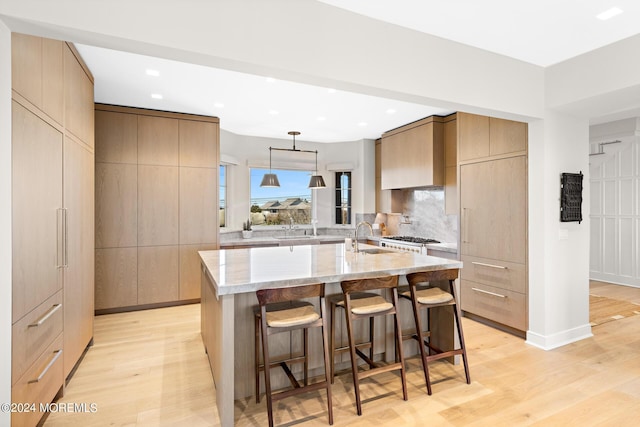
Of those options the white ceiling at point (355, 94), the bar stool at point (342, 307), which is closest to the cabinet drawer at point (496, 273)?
the bar stool at point (342, 307)

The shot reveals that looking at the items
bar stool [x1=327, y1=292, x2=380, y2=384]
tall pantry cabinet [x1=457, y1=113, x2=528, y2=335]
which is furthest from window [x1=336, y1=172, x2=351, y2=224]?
bar stool [x1=327, y1=292, x2=380, y2=384]

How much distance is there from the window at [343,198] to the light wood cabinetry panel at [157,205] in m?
3.15

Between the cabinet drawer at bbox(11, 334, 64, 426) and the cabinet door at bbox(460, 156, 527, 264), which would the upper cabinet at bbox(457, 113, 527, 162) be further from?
the cabinet drawer at bbox(11, 334, 64, 426)

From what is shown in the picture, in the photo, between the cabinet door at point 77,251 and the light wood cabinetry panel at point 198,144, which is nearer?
the cabinet door at point 77,251

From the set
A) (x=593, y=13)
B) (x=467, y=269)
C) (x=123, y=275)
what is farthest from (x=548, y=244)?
(x=123, y=275)

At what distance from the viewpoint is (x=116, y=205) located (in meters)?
4.41

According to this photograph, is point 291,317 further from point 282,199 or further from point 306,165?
point 306,165

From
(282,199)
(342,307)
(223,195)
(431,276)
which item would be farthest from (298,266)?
(282,199)

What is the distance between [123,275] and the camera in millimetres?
4438

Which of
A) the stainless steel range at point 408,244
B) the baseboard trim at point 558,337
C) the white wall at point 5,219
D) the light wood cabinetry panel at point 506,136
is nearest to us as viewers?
the white wall at point 5,219

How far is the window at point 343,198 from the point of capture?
6.75 m

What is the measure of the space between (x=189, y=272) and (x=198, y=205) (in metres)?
0.97

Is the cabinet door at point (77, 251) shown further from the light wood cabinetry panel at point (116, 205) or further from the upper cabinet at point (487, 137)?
the upper cabinet at point (487, 137)

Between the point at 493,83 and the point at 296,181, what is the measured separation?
4150 millimetres
